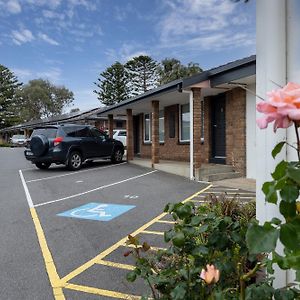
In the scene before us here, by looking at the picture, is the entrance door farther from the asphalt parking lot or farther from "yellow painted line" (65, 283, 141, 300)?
"yellow painted line" (65, 283, 141, 300)

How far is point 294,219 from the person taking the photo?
1.24 m

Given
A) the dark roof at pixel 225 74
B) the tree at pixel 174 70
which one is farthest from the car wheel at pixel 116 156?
the tree at pixel 174 70

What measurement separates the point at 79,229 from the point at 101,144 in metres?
10.6

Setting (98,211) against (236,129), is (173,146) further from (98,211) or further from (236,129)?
(98,211)

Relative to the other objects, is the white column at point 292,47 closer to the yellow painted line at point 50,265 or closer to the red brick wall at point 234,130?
the yellow painted line at point 50,265

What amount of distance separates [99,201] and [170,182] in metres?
3.18

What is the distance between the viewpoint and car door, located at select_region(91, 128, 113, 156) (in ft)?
53.0

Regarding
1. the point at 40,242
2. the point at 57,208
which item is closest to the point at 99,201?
the point at 57,208

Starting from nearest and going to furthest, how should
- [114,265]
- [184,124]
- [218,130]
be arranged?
[114,265], [218,130], [184,124]

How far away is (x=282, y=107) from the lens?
3.85 ft

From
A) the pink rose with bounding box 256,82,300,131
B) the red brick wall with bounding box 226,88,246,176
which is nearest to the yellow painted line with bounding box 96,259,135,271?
the pink rose with bounding box 256,82,300,131

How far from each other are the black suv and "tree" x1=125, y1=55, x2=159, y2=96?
35630mm

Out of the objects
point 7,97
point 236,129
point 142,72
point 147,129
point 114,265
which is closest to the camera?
point 114,265

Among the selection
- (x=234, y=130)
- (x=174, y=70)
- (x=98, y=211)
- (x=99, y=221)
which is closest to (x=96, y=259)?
(x=99, y=221)
